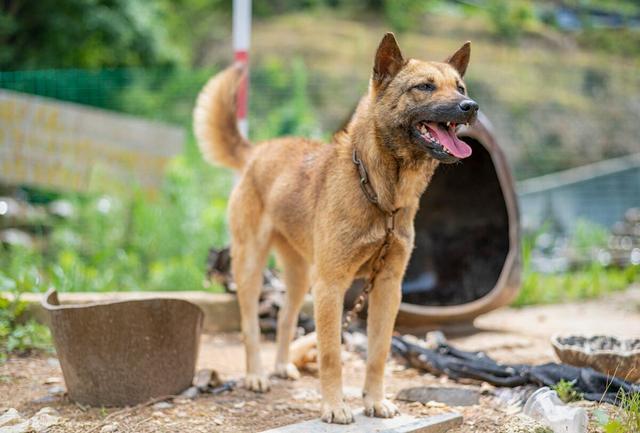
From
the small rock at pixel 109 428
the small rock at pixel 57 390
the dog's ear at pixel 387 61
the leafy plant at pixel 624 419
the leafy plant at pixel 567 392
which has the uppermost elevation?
the dog's ear at pixel 387 61

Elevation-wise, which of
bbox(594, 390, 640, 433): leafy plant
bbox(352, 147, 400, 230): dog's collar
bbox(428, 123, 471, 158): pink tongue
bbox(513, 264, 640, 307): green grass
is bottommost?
bbox(513, 264, 640, 307): green grass

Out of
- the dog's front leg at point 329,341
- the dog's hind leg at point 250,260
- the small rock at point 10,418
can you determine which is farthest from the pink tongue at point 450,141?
the small rock at point 10,418

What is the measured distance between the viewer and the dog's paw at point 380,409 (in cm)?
407

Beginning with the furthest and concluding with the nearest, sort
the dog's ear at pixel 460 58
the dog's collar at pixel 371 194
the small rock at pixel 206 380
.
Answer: the small rock at pixel 206 380
the dog's ear at pixel 460 58
the dog's collar at pixel 371 194

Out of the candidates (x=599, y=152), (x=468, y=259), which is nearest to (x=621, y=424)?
(x=468, y=259)

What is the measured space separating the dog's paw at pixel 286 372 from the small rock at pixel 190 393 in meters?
0.73

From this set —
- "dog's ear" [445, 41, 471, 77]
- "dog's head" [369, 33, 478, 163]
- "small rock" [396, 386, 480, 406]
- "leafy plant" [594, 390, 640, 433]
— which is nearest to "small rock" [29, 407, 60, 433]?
"small rock" [396, 386, 480, 406]

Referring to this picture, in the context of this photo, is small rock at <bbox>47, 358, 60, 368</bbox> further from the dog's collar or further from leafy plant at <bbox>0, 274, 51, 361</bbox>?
the dog's collar

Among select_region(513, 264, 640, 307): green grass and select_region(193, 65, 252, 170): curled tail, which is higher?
select_region(193, 65, 252, 170): curled tail

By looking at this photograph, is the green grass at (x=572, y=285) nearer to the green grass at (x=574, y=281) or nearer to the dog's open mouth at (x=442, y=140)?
the green grass at (x=574, y=281)

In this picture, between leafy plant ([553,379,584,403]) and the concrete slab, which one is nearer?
the concrete slab

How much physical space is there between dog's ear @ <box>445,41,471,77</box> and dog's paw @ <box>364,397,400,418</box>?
187 cm

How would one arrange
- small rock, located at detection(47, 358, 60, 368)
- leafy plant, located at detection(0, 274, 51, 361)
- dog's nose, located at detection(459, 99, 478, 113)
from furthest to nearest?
leafy plant, located at detection(0, 274, 51, 361) → small rock, located at detection(47, 358, 60, 368) → dog's nose, located at detection(459, 99, 478, 113)

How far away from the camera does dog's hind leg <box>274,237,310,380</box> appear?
201 inches
